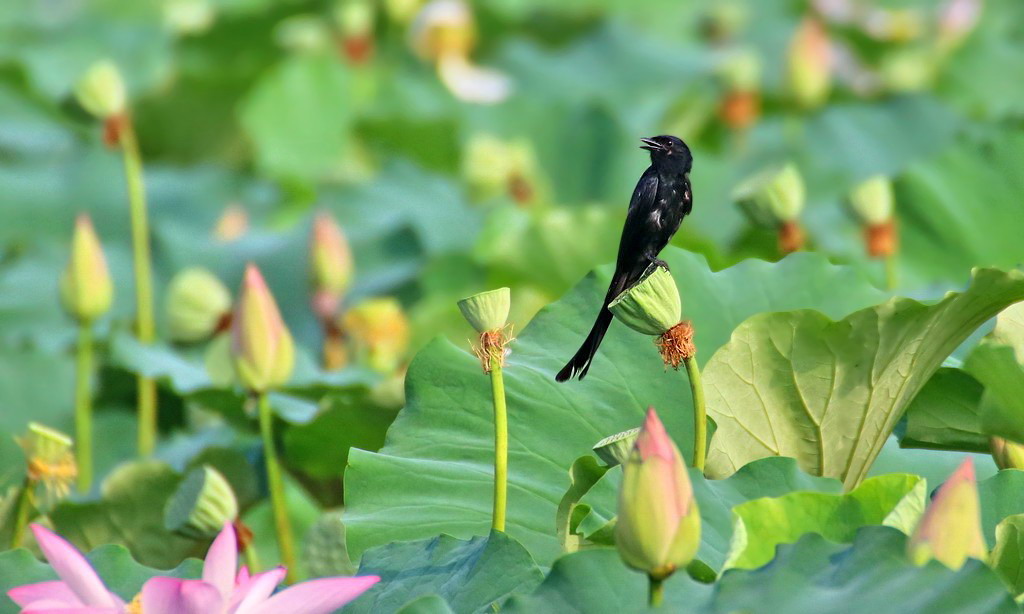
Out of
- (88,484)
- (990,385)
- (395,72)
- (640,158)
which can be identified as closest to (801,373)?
(990,385)

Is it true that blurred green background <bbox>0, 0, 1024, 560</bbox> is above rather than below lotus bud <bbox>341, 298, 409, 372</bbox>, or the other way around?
above

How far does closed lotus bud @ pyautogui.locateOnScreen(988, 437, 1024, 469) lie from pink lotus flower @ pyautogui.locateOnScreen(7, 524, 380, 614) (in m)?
0.53

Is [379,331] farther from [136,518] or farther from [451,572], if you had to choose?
[451,572]

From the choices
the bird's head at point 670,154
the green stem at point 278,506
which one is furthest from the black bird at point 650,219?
the green stem at point 278,506

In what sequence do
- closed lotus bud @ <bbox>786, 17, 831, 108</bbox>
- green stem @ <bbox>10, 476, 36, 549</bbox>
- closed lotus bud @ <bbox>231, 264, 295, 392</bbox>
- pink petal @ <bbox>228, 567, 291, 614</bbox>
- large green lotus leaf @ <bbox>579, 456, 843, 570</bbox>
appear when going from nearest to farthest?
pink petal @ <bbox>228, 567, 291, 614</bbox>
large green lotus leaf @ <bbox>579, 456, 843, 570</bbox>
green stem @ <bbox>10, 476, 36, 549</bbox>
closed lotus bud @ <bbox>231, 264, 295, 392</bbox>
closed lotus bud @ <bbox>786, 17, 831, 108</bbox>

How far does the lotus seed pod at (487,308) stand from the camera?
834 mm

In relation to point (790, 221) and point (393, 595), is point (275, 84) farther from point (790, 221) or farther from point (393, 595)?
point (393, 595)

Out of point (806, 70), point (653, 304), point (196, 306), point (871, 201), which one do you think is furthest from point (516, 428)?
point (806, 70)

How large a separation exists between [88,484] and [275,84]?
148 cm

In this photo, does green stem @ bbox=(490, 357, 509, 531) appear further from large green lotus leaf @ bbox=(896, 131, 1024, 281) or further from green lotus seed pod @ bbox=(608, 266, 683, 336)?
large green lotus leaf @ bbox=(896, 131, 1024, 281)

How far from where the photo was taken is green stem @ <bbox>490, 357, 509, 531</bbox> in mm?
850

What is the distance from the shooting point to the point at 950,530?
747 millimetres

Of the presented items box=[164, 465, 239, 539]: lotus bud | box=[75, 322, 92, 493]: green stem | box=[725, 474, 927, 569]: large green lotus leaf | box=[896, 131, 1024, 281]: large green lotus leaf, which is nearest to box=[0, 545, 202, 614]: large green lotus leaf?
box=[164, 465, 239, 539]: lotus bud

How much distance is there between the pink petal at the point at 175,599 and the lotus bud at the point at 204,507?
0.33 metres
